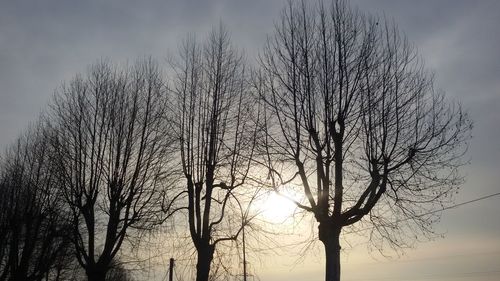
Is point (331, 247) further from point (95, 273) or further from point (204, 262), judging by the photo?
point (95, 273)

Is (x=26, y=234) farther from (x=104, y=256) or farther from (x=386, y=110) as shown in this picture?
(x=386, y=110)

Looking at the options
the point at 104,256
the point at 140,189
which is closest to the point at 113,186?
the point at 140,189

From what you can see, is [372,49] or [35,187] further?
[35,187]

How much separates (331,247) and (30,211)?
16439 millimetres

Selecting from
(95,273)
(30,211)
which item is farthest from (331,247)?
(30,211)

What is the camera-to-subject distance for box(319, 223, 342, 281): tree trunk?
1281 centimetres

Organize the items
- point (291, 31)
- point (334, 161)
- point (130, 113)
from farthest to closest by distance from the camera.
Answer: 1. point (130, 113)
2. point (291, 31)
3. point (334, 161)

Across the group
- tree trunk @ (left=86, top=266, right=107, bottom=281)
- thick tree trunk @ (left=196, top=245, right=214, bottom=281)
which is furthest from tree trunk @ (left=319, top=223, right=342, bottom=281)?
tree trunk @ (left=86, top=266, right=107, bottom=281)

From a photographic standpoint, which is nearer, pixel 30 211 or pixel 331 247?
pixel 331 247

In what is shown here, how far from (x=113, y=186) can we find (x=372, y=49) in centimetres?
1048

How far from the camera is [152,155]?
755 inches

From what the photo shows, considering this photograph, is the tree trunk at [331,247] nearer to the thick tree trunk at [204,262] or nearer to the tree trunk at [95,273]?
the thick tree trunk at [204,262]

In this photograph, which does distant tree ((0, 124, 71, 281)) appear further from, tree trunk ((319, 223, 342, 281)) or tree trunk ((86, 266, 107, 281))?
tree trunk ((319, 223, 342, 281))

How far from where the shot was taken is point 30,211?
2377 cm
